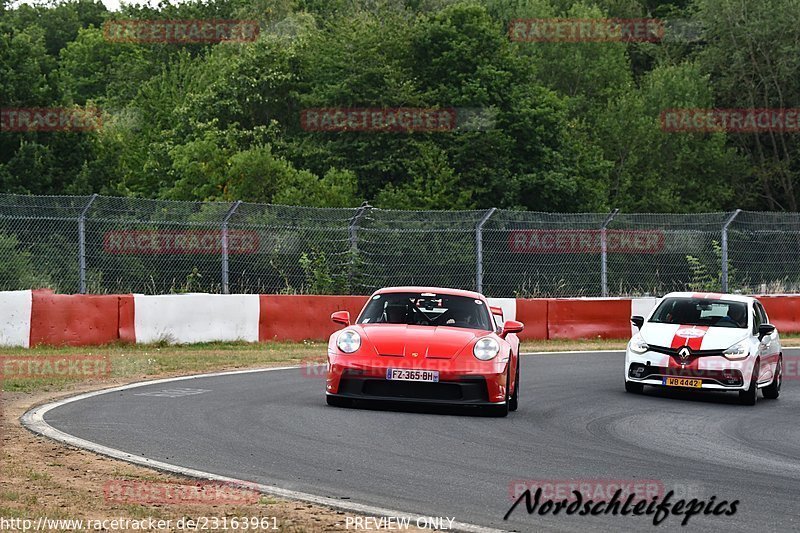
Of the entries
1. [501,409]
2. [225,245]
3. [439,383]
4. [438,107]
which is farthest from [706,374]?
[438,107]

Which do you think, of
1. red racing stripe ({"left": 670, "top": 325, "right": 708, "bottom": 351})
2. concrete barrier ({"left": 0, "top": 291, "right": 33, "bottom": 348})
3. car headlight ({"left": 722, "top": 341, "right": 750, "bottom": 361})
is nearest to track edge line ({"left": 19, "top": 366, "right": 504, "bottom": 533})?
concrete barrier ({"left": 0, "top": 291, "right": 33, "bottom": 348})

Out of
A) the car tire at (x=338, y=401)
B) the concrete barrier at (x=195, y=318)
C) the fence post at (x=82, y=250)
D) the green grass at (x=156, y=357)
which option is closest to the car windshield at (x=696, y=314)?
the car tire at (x=338, y=401)

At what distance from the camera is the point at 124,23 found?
3031 inches

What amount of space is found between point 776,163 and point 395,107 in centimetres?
2445

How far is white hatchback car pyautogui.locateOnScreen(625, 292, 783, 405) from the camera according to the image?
14.7 metres

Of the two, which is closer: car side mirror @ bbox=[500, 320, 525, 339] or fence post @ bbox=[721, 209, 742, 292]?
car side mirror @ bbox=[500, 320, 525, 339]

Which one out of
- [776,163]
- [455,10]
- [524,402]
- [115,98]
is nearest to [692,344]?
[524,402]

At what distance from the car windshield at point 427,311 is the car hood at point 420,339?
344mm

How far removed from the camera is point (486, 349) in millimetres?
12312

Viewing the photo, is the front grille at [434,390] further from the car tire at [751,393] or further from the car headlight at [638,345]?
the car tire at [751,393]

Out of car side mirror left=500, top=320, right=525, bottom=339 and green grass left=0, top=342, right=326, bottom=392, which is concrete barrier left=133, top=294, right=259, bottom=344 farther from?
car side mirror left=500, top=320, right=525, bottom=339

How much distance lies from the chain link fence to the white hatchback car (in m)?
8.42

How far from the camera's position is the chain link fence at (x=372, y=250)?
2042 cm

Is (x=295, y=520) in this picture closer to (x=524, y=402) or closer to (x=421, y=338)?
(x=421, y=338)
